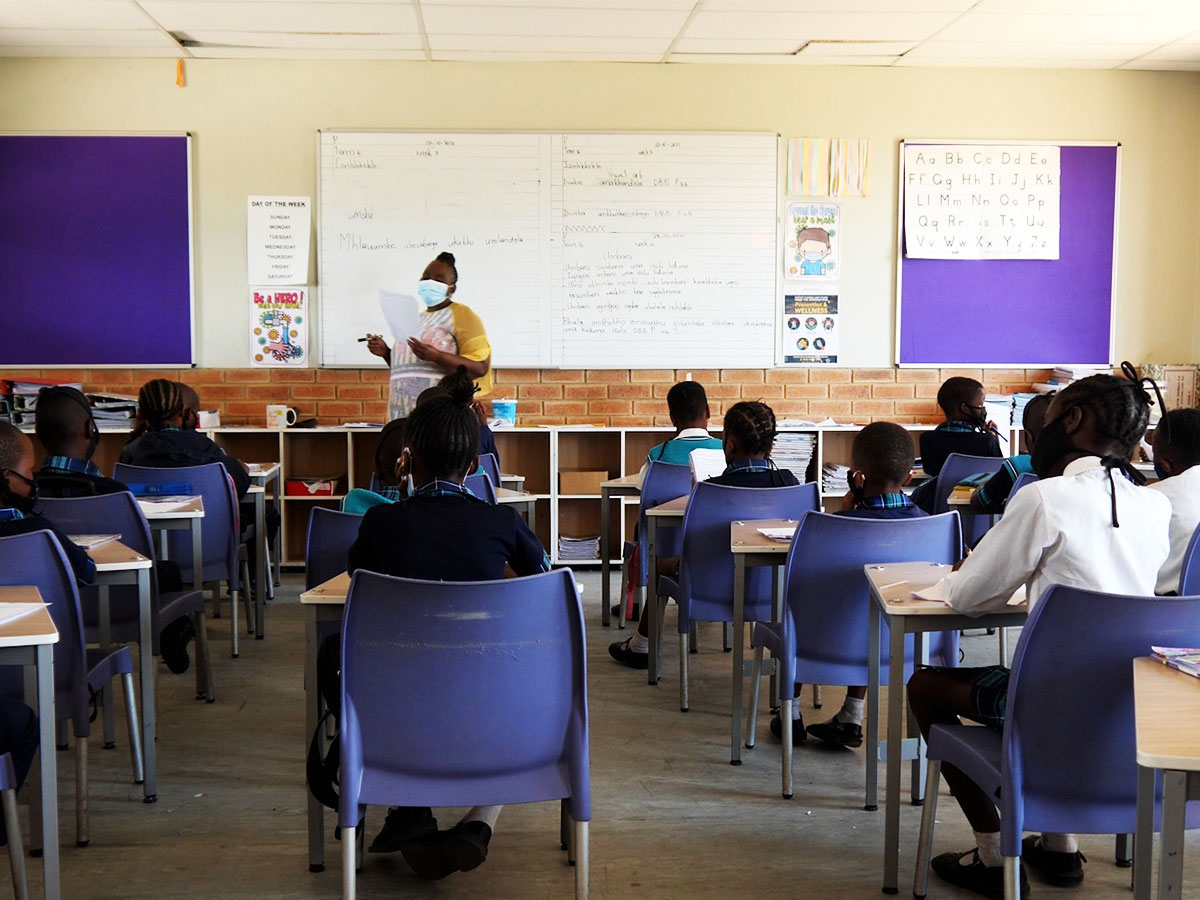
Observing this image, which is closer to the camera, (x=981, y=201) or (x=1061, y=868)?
(x=1061, y=868)

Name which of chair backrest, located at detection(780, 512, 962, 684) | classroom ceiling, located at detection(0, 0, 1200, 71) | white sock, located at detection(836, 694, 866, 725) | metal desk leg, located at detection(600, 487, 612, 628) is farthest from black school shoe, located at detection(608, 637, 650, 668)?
classroom ceiling, located at detection(0, 0, 1200, 71)

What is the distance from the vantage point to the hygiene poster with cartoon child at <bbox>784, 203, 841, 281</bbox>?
21.4 feet

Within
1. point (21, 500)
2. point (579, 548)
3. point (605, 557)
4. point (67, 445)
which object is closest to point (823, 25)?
point (605, 557)

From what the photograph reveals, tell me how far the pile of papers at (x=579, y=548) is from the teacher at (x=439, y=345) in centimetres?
114

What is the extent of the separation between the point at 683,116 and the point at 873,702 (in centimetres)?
438

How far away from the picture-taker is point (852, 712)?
3.58 metres

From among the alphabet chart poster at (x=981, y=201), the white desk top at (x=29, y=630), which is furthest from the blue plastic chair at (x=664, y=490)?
the alphabet chart poster at (x=981, y=201)

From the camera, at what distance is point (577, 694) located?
2.11 m

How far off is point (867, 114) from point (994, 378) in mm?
1728

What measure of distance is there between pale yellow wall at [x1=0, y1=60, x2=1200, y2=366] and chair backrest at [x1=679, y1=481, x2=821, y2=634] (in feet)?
9.55

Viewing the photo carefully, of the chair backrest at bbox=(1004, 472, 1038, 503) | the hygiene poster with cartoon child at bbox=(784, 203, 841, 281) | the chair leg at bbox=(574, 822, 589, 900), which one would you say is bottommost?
the chair leg at bbox=(574, 822, 589, 900)

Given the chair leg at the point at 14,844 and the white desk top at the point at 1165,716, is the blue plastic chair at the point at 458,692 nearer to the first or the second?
the chair leg at the point at 14,844

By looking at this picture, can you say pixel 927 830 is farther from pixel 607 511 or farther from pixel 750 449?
pixel 607 511

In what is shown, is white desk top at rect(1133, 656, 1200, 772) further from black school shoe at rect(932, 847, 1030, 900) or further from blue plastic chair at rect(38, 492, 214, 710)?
blue plastic chair at rect(38, 492, 214, 710)
